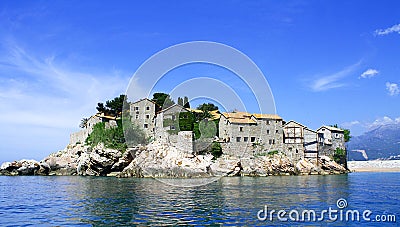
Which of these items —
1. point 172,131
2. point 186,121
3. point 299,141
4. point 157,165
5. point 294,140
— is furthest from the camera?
point 294,140

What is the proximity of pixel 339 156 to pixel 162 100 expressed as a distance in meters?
36.2

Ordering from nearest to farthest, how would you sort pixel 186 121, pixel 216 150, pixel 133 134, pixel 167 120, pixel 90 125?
pixel 216 150
pixel 186 121
pixel 167 120
pixel 133 134
pixel 90 125

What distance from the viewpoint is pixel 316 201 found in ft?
87.8

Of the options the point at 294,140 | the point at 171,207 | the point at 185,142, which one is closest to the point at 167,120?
the point at 185,142

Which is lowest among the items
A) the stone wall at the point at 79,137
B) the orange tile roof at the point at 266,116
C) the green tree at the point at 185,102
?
the stone wall at the point at 79,137

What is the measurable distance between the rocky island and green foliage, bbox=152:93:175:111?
53 cm

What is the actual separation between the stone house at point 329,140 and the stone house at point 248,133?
8540 mm

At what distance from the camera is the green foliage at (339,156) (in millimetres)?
70688

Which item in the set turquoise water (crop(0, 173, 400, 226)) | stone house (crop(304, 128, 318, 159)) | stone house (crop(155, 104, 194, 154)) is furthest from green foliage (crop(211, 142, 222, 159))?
turquoise water (crop(0, 173, 400, 226))

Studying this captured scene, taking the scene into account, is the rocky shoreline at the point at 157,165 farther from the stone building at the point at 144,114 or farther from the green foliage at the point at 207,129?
the stone building at the point at 144,114

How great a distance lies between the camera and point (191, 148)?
5672 cm

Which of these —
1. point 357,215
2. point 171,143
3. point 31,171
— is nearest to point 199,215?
point 357,215

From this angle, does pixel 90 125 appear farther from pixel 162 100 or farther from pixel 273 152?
pixel 273 152

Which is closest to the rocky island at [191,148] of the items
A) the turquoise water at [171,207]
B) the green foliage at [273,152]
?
the green foliage at [273,152]
